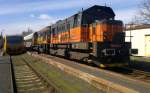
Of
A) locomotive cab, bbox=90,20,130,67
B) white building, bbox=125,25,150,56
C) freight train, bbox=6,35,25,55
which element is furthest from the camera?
freight train, bbox=6,35,25,55

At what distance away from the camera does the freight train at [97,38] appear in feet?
66.7

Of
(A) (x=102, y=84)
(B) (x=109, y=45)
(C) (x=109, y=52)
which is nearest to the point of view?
(A) (x=102, y=84)

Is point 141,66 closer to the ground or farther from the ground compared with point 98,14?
closer to the ground

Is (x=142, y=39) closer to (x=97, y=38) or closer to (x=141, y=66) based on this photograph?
(x=141, y=66)

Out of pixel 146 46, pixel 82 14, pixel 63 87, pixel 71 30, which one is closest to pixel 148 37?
pixel 146 46

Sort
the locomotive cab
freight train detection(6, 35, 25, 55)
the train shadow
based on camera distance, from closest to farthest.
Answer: the locomotive cab < the train shadow < freight train detection(6, 35, 25, 55)

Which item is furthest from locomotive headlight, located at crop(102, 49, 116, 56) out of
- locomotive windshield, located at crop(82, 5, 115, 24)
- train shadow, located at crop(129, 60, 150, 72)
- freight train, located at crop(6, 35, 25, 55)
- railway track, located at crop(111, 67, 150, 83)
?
freight train, located at crop(6, 35, 25, 55)

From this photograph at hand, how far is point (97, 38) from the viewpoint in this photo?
70.6ft

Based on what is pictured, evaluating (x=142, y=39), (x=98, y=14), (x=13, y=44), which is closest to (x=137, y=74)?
(x=98, y=14)

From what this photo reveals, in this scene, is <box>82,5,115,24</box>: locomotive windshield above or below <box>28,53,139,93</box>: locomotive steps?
above

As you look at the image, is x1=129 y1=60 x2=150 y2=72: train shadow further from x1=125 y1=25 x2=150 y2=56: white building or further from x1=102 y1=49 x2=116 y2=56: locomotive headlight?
x1=125 y1=25 x2=150 y2=56: white building

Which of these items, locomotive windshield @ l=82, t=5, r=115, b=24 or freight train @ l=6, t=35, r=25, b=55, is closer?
locomotive windshield @ l=82, t=5, r=115, b=24

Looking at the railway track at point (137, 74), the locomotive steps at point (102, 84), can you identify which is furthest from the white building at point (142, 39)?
the locomotive steps at point (102, 84)

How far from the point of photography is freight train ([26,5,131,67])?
20.3 m
